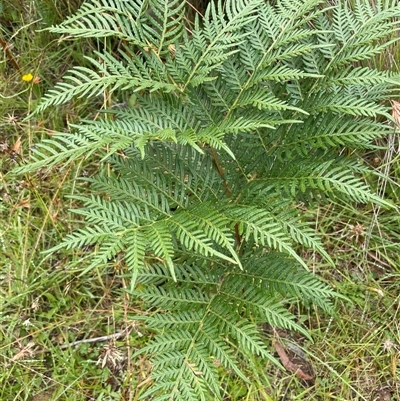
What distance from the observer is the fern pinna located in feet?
4.02

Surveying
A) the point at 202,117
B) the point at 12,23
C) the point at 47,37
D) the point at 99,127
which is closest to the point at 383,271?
the point at 202,117

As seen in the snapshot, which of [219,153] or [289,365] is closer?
[219,153]

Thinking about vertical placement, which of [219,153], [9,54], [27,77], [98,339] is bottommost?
[98,339]

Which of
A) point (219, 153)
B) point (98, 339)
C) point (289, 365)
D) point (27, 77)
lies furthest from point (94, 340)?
point (27, 77)

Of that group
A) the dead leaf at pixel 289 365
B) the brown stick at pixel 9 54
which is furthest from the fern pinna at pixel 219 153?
the brown stick at pixel 9 54

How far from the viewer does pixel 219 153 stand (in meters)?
1.46

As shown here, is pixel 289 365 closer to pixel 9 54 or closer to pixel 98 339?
pixel 98 339

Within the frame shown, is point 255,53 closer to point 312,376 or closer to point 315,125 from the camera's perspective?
point 315,125

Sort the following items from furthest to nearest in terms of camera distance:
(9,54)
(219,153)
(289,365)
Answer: (9,54), (289,365), (219,153)

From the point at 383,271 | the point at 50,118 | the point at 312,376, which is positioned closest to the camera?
the point at 312,376

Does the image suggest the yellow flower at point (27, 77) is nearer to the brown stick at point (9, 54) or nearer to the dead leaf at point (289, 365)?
the brown stick at point (9, 54)

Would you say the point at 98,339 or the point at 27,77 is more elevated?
the point at 27,77

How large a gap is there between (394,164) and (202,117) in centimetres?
93

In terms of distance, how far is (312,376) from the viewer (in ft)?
5.72
